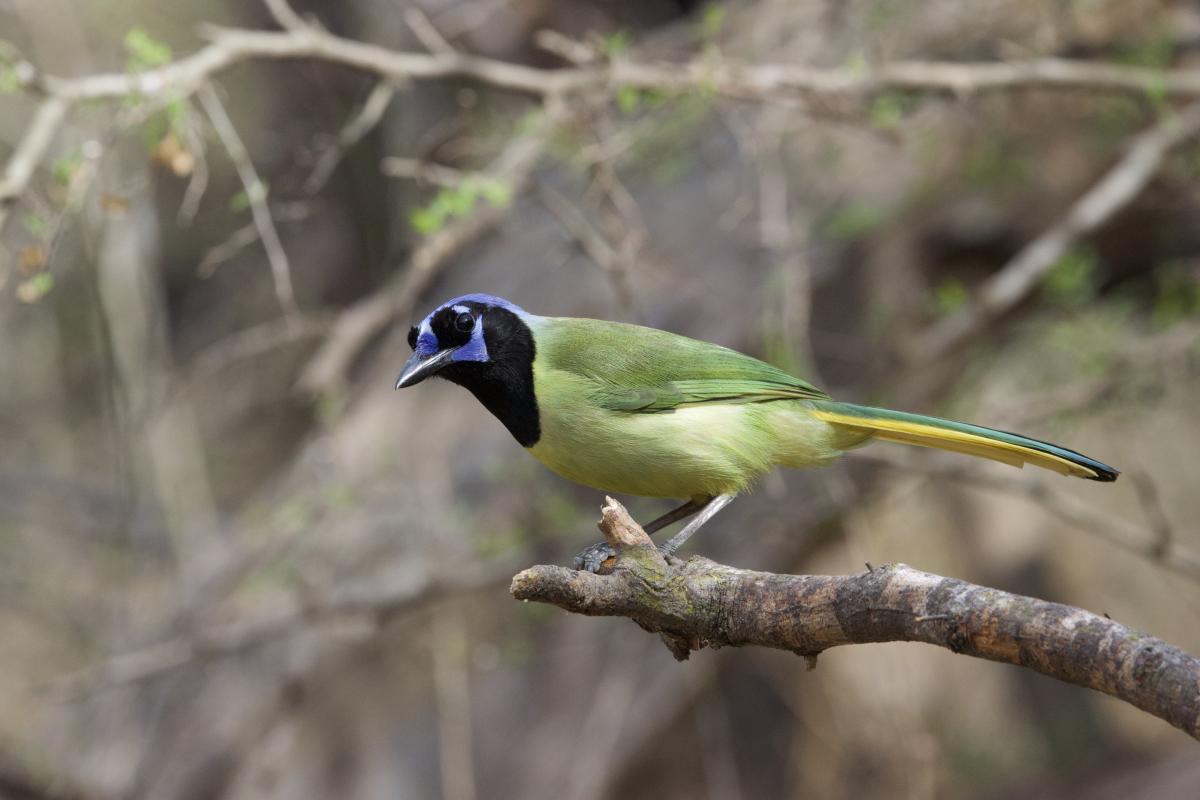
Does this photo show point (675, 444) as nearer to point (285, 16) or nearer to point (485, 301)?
point (485, 301)

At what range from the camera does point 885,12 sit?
6.66 metres

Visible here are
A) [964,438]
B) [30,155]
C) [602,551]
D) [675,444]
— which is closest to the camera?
[964,438]

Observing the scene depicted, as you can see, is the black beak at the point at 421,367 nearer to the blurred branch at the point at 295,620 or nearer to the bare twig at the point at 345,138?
the bare twig at the point at 345,138

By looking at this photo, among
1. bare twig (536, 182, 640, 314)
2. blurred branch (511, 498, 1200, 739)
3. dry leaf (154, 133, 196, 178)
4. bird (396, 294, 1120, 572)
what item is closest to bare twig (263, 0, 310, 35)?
dry leaf (154, 133, 196, 178)

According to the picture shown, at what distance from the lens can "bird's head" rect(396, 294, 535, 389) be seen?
367 cm

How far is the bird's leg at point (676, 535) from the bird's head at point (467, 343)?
2.01 ft

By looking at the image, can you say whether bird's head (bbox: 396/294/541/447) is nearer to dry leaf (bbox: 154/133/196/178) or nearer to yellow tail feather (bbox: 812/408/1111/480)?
yellow tail feather (bbox: 812/408/1111/480)

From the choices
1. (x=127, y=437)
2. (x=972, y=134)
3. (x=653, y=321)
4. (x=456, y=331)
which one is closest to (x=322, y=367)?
(x=127, y=437)

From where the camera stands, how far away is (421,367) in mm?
3617

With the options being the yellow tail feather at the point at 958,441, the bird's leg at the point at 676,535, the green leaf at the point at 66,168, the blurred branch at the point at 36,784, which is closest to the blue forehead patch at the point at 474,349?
the bird's leg at the point at 676,535

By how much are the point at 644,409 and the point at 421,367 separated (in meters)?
0.66

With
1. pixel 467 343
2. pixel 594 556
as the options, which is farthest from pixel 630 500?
pixel 594 556

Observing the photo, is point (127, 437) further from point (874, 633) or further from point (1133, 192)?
point (1133, 192)

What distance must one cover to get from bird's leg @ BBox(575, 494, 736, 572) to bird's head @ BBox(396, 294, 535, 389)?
2.01 feet
